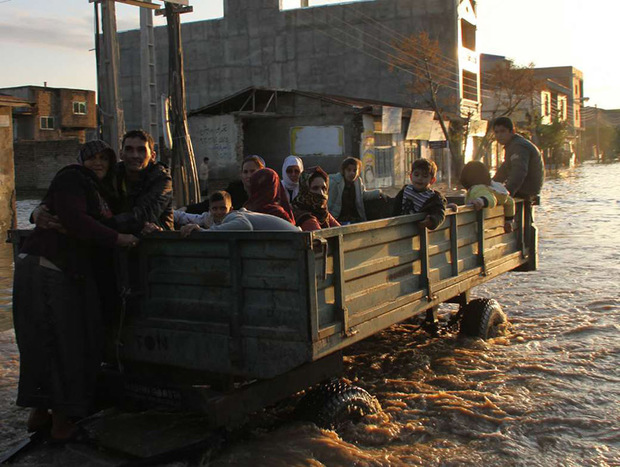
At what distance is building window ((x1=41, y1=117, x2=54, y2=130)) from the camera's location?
44656 millimetres

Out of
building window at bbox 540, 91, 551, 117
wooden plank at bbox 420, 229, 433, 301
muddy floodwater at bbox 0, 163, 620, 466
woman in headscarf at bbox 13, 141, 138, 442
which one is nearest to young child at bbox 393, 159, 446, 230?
wooden plank at bbox 420, 229, 433, 301

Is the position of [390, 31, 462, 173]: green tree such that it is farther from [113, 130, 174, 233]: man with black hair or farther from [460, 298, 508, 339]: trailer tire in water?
[113, 130, 174, 233]: man with black hair

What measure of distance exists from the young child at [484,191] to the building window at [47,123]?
42.9 metres

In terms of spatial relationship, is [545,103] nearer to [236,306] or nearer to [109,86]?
[109,86]

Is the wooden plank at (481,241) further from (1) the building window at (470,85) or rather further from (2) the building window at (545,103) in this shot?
(2) the building window at (545,103)

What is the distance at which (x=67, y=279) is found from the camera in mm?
3910

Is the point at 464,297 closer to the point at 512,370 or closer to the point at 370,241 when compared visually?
the point at 512,370

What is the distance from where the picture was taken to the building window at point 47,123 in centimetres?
4466

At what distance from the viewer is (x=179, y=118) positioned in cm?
1169

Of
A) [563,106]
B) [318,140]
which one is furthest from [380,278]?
[563,106]

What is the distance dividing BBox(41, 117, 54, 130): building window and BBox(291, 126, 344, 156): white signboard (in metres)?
24.7

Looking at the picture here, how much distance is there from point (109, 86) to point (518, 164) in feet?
24.9

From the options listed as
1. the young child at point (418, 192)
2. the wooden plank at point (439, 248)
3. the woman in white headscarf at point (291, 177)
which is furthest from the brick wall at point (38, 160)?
the wooden plank at point (439, 248)

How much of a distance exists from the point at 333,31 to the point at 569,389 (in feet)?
114
